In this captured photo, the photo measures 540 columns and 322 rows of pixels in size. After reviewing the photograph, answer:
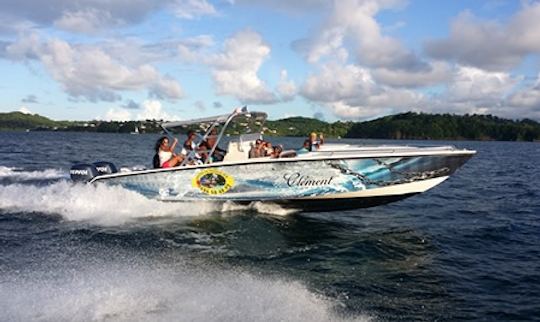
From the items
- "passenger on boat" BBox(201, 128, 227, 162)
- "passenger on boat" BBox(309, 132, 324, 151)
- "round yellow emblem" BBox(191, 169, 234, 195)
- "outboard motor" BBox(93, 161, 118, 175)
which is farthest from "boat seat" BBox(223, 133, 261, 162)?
"outboard motor" BBox(93, 161, 118, 175)

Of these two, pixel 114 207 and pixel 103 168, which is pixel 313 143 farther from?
pixel 103 168

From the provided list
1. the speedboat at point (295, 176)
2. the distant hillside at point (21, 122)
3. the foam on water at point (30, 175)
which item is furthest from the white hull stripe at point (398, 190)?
the distant hillside at point (21, 122)

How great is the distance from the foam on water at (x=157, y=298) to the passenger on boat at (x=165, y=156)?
4664 millimetres

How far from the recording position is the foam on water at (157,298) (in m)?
5.61

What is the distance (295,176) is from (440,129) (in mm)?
132503

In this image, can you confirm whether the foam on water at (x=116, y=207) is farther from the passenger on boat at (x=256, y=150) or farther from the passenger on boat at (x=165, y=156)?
the passenger on boat at (x=256, y=150)

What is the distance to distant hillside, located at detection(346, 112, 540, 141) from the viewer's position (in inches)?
5312

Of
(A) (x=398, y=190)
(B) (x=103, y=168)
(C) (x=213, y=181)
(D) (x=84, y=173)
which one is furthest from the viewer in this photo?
Answer: (B) (x=103, y=168)

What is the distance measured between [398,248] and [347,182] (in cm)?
183

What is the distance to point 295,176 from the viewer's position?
11.0 m

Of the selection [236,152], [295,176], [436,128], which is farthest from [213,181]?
[436,128]

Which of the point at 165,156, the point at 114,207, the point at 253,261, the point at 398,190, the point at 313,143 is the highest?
the point at 313,143

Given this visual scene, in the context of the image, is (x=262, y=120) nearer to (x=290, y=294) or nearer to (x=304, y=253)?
(x=304, y=253)

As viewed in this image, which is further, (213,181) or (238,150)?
(238,150)
